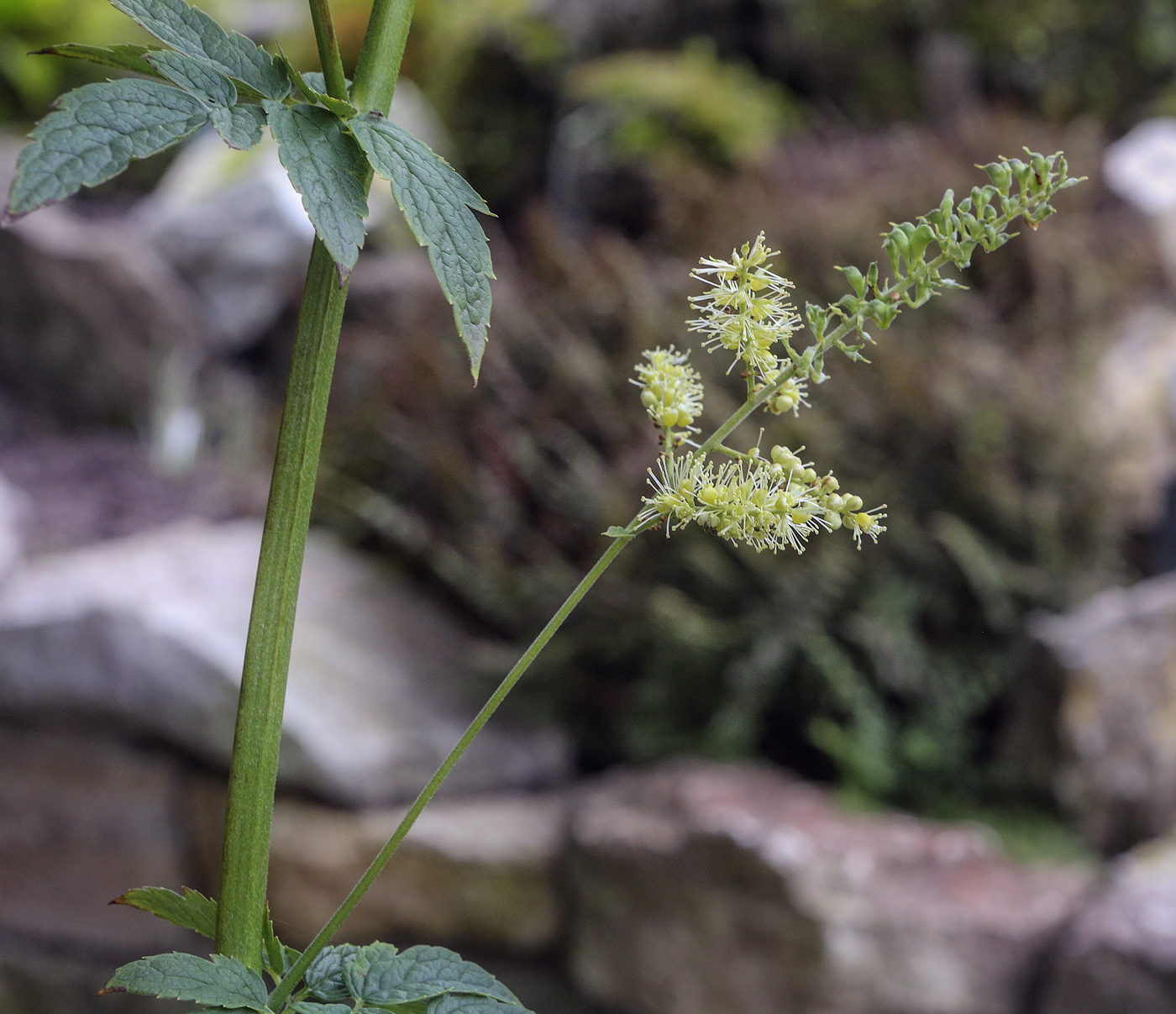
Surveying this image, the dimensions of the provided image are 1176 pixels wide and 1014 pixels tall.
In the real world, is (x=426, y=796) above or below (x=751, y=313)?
below

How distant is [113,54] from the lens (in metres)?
0.41

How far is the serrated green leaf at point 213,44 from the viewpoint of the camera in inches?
16.1

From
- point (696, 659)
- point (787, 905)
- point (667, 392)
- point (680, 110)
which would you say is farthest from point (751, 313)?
point (680, 110)

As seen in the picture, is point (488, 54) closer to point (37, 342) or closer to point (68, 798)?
point (37, 342)

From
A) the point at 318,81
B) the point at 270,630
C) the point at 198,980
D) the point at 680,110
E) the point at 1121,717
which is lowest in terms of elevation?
the point at 198,980

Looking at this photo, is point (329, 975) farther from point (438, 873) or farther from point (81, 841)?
point (81, 841)

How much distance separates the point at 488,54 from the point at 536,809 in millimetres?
4022

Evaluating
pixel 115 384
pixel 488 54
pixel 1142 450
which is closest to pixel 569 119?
pixel 488 54

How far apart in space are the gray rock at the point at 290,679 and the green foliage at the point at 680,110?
7.82ft

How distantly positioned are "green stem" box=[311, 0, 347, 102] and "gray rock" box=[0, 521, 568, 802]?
2.14m

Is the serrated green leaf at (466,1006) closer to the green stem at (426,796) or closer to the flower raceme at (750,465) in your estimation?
the green stem at (426,796)

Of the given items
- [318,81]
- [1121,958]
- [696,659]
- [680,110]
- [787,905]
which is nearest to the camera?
[318,81]

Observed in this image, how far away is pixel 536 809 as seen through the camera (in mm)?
2549

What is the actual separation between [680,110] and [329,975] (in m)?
4.45
